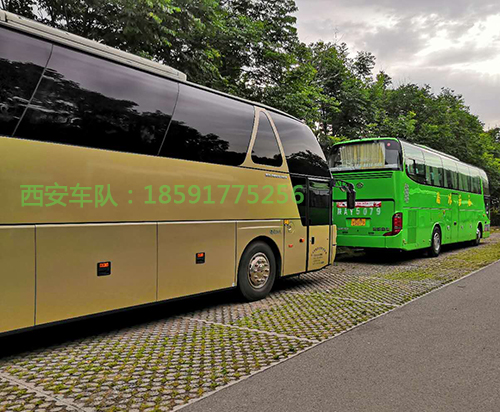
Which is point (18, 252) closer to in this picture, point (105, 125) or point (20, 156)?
point (20, 156)

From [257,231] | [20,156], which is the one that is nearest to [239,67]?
[257,231]

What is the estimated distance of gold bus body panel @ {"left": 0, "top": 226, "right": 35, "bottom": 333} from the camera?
4.31m

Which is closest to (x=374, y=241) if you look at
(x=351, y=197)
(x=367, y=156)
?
(x=367, y=156)

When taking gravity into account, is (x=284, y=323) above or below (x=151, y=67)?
below

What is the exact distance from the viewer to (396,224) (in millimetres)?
12773

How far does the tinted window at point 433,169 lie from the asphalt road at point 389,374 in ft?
29.5

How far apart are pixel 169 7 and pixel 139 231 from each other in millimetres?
5829

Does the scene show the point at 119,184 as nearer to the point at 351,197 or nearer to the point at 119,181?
the point at 119,181

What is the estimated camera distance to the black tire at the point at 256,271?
24.0 feet

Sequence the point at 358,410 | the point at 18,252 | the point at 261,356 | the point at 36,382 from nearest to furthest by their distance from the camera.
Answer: the point at 358,410
the point at 36,382
the point at 18,252
the point at 261,356

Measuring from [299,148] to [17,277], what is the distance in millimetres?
5496

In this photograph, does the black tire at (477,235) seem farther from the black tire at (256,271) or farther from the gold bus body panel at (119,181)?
the gold bus body panel at (119,181)

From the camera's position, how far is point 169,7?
9.41 m

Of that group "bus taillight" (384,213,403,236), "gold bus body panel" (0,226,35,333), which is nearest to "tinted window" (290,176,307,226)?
"gold bus body panel" (0,226,35,333)
